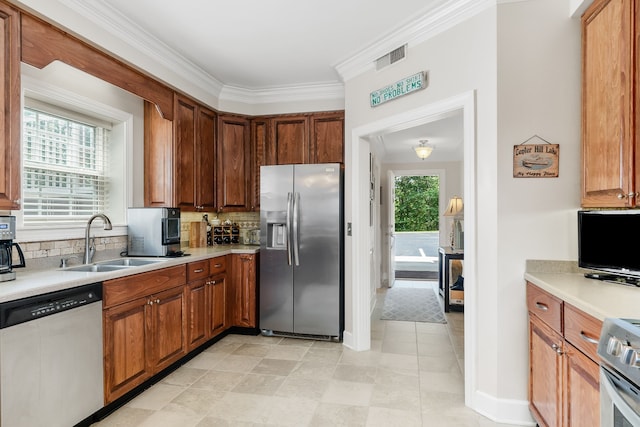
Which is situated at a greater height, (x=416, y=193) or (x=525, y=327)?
(x=416, y=193)

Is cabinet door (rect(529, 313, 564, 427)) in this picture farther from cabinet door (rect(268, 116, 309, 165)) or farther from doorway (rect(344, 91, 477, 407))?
cabinet door (rect(268, 116, 309, 165))

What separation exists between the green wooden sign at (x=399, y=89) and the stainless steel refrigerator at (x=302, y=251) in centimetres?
79

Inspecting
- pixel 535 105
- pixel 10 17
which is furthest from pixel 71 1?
pixel 535 105

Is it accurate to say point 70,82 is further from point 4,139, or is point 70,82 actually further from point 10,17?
point 4,139

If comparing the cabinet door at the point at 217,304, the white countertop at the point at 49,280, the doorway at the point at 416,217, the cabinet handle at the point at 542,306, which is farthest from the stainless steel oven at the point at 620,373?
the doorway at the point at 416,217

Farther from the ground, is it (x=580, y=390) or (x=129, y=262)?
(x=129, y=262)

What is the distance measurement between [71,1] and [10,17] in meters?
0.42

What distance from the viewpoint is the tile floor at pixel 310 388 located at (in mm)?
2373

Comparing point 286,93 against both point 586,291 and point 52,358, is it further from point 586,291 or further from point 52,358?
point 586,291

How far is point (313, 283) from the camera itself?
3863mm

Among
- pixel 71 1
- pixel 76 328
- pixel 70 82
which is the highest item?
pixel 71 1

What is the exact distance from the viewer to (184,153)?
3742 millimetres

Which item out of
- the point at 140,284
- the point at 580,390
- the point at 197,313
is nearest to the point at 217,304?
the point at 197,313

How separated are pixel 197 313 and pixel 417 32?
3.00m
